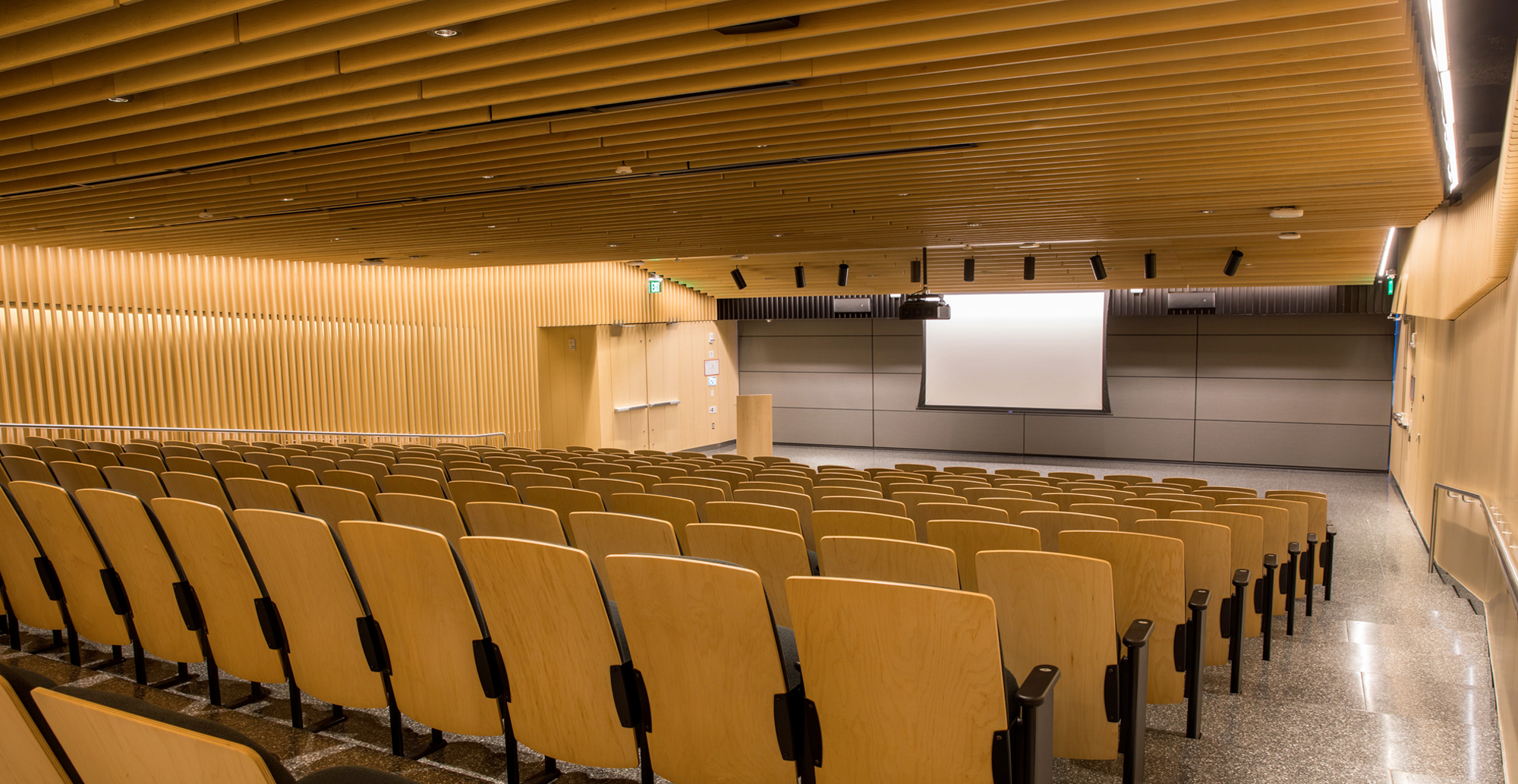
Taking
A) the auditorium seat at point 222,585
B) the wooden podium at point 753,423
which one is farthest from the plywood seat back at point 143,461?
the wooden podium at point 753,423

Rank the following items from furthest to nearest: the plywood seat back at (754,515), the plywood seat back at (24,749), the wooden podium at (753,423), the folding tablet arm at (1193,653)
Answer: the wooden podium at (753,423) → the plywood seat back at (754,515) → the folding tablet arm at (1193,653) → the plywood seat back at (24,749)

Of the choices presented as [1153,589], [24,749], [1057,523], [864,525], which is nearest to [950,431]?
[1057,523]

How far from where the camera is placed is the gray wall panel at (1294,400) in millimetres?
14617

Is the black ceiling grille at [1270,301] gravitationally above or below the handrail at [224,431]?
above

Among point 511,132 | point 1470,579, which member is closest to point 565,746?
point 511,132

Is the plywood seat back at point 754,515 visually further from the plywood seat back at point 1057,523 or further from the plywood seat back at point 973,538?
the plywood seat back at point 1057,523

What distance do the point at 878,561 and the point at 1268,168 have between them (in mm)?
5074

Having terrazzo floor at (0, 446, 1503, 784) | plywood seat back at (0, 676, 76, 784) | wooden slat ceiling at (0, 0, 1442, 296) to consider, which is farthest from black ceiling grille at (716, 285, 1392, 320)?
plywood seat back at (0, 676, 76, 784)

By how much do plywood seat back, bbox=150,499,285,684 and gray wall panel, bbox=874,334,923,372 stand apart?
51.6ft

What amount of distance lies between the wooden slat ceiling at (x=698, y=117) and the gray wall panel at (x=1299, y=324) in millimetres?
6970

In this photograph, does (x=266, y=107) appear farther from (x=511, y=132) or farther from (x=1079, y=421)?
(x=1079, y=421)

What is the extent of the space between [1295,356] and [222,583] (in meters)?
16.8

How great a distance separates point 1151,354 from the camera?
52.5 feet

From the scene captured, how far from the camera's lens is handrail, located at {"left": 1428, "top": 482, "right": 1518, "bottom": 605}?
3934 mm
